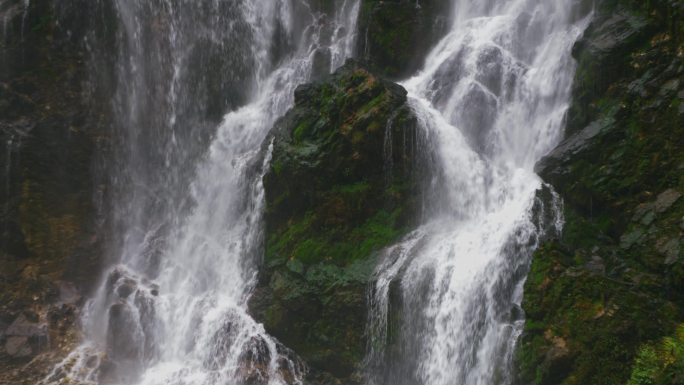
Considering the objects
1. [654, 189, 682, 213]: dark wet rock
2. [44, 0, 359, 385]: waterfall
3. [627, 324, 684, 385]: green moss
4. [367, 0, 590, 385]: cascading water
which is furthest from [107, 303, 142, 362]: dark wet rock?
Answer: [654, 189, 682, 213]: dark wet rock

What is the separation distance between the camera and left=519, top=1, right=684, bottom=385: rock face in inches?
363

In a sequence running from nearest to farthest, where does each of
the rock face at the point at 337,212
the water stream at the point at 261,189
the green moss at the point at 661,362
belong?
1. the green moss at the point at 661,362
2. the water stream at the point at 261,189
3. the rock face at the point at 337,212

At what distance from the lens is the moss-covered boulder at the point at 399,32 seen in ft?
62.4

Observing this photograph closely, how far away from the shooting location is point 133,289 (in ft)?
57.7

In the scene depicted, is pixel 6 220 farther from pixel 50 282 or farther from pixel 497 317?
pixel 497 317

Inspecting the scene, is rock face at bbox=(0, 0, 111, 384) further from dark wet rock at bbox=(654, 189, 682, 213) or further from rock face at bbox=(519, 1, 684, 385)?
dark wet rock at bbox=(654, 189, 682, 213)

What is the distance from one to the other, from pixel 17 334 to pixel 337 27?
14.0 meters

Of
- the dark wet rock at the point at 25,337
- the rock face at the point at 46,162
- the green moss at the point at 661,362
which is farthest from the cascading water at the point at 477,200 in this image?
the rock face at the point at 46,162

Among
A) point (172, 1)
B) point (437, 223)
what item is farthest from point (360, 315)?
point (172, 1)

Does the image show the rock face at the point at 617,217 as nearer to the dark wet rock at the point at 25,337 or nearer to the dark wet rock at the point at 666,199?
the dark wet rock at the point at 666,199

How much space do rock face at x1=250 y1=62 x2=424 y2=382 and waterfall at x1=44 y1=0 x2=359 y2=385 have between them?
1031 millimetres

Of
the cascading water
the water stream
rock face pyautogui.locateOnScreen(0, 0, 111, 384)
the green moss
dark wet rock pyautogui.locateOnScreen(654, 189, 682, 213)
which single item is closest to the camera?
the green moss

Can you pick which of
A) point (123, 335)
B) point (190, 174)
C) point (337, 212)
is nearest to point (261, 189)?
point (337, 212)

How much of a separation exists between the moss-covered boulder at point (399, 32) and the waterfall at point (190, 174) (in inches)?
32.7
